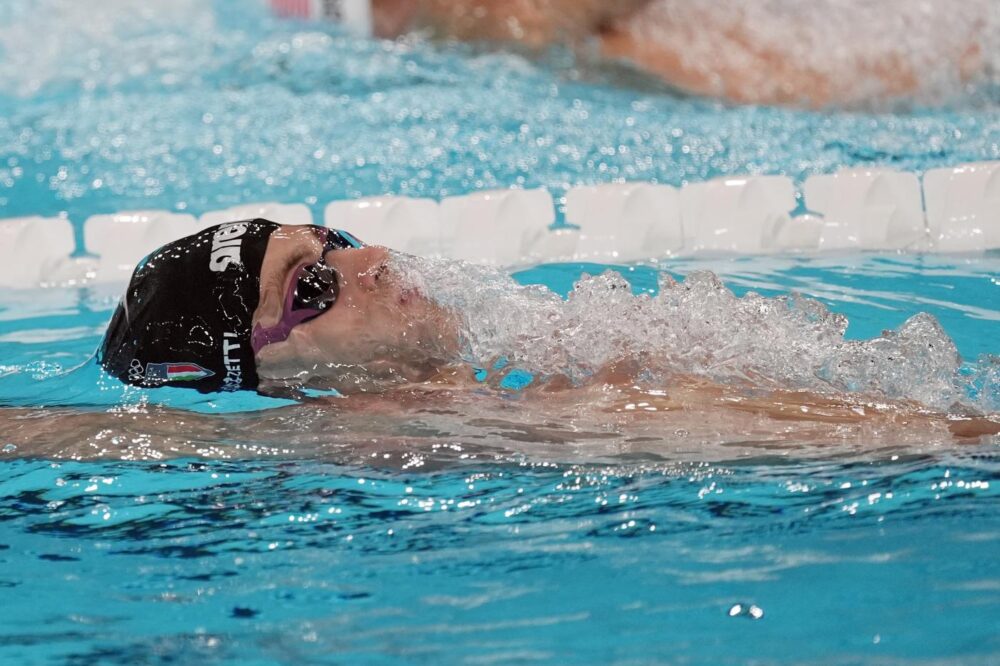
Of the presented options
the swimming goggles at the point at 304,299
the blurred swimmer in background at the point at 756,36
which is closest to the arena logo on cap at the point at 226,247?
the swimming goggles at the point at 304,299

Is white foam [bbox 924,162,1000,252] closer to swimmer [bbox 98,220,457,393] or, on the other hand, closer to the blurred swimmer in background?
the blurred swimmer in background

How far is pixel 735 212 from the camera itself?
13.0ft

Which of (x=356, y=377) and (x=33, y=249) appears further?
(x=33, y=249)

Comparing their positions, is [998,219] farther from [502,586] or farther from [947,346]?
[502,586]

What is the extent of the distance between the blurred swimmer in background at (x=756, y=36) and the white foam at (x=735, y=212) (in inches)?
80.4

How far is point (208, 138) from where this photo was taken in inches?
209

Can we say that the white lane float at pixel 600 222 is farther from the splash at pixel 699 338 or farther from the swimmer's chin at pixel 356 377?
the swimmer's chin at pixel 356 377

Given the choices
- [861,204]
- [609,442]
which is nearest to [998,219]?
[861,204]

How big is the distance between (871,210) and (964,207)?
0.98ft

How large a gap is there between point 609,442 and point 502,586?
0.36 metres

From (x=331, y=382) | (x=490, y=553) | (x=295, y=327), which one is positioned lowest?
(x=490, y=553)

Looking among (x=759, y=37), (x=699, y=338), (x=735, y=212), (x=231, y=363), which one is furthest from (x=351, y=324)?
(x=759, y=37)

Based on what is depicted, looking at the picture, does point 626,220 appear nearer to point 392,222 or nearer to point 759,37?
point 392,222

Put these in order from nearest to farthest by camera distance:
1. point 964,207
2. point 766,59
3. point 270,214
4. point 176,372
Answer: point 176,372 → point 964,207 → point 270,214 → point 766,59
